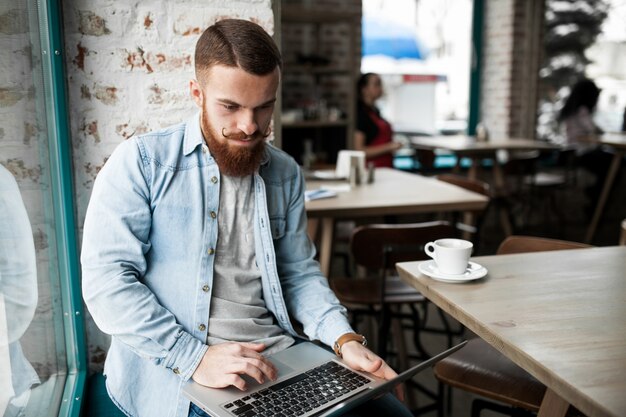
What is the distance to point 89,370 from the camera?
1.86m

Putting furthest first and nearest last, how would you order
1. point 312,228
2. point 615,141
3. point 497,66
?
1. point 497,66
2. point 615,141
3. point 312,228

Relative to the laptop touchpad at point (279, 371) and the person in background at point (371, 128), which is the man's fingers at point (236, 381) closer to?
the laptop touchpad at point (279, 371)

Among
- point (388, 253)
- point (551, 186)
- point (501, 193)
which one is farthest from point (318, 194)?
point (551, 186)

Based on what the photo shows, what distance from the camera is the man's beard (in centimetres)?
142

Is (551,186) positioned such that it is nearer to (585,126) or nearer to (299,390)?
(585,126)

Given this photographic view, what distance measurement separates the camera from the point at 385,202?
9.10 feet

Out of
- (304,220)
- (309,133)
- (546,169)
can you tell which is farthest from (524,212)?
(304,220)

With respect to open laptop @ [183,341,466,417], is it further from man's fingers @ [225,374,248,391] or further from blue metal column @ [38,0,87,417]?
blue metal column @ [38,0,87,417]

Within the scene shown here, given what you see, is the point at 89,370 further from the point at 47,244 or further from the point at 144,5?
the point at 144,5

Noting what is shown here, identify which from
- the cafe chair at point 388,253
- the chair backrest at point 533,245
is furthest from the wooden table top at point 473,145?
the chair backrest at point 533,245

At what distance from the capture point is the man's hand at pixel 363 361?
4.37ft

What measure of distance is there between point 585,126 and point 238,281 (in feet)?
18.6

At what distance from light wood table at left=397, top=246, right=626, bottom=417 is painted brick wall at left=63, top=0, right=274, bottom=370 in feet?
2.73

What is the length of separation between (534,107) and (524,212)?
48.3 inches
